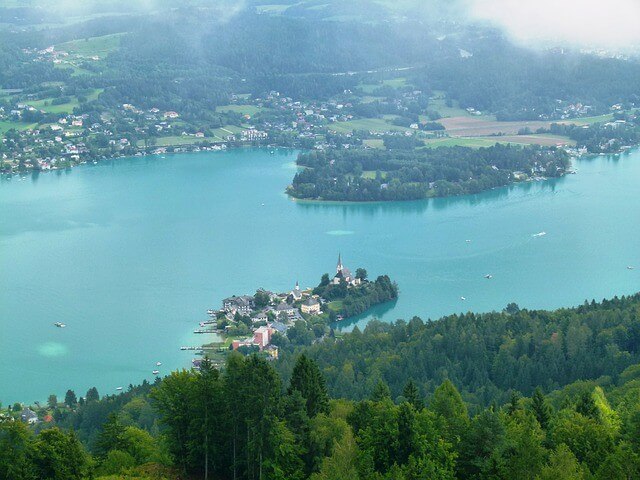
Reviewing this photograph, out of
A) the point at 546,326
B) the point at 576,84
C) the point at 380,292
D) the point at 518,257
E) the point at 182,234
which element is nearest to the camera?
the point at 546,326

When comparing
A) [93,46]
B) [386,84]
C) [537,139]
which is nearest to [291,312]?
[537,139]

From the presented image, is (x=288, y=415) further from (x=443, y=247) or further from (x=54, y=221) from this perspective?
(x=54, y=221)

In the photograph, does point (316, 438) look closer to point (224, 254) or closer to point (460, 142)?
point (224, 254)

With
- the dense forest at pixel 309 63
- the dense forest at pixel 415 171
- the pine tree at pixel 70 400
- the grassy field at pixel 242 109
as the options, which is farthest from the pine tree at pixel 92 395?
the dense forest at pixel 309 63

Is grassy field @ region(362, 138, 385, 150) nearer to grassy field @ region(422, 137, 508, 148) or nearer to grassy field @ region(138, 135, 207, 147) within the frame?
grassy field @ region(422, 137, 508, 148)

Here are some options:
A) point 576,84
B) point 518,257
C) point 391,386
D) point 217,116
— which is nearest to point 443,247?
point 518,257

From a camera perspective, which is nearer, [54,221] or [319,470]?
[319,470]

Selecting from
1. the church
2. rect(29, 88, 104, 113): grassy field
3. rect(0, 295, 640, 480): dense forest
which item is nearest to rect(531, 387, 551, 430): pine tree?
rect(0, 295, 640, 480): dense forest
